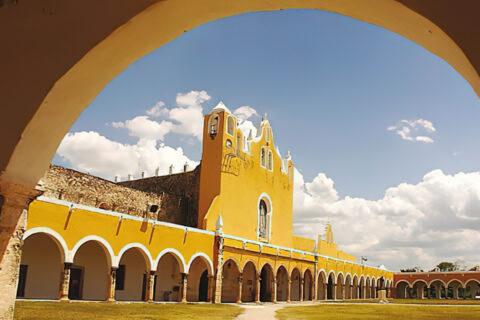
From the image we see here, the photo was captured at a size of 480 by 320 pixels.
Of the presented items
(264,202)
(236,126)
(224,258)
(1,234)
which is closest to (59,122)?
(1,234)

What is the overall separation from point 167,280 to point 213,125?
796cm

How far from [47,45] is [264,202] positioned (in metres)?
24.1

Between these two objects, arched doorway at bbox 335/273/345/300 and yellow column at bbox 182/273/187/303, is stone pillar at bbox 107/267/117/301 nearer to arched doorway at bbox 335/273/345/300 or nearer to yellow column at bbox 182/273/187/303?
yellow column at bbox 182/273/187/303

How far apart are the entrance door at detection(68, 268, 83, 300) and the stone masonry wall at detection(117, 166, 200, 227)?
6067 mm

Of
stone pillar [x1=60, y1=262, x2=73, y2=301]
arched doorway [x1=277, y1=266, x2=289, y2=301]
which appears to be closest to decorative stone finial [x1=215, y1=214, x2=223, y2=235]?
arched doorway [x1=277, y1=266, x2=289, y2=301]

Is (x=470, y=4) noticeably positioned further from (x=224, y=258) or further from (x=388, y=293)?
(x=388, y=293)

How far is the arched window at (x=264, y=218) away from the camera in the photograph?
2525 centimetres

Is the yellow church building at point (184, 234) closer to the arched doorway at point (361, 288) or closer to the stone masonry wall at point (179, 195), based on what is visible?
the stone masonry wall at point (179, 195)

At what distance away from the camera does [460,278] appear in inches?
1513

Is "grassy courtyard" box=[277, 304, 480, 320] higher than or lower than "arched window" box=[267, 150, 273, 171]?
lower

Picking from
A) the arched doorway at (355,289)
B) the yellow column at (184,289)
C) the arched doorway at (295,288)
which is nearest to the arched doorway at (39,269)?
the yellow column at (184,289)

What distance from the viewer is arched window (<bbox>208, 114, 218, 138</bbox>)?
23.2 metres

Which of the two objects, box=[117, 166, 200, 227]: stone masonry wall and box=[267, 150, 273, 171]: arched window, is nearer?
box=[117, 166, 200, 227]: stone masonry wall

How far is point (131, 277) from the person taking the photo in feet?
60.2
